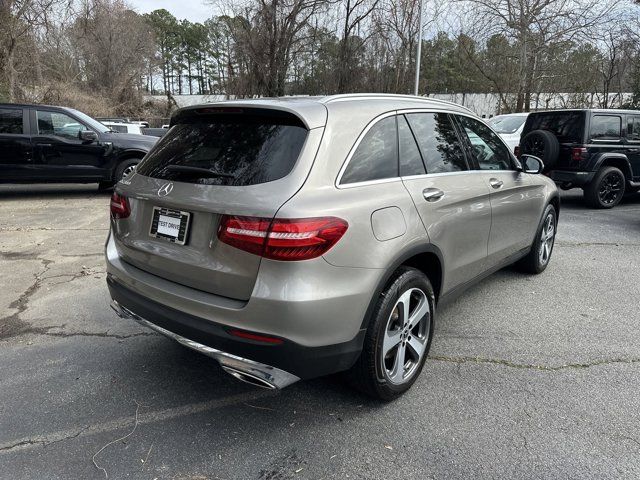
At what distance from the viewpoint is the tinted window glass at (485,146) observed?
3.80m

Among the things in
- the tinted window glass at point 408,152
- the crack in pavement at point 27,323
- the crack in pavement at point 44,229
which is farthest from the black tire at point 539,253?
the crack in pavement at point 44,229

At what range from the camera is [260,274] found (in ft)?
7.39

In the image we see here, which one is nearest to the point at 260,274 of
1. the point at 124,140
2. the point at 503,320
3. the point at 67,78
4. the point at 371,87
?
the point at 503,320

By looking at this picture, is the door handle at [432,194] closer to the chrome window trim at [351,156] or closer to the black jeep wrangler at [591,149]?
the chrome window trim at [351,156]

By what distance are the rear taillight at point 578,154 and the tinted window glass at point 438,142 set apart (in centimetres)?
606

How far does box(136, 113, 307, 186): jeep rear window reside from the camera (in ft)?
7.95

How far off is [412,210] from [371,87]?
972 inches

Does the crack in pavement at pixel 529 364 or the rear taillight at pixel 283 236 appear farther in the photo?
the crack in pavement at pixel 529 364

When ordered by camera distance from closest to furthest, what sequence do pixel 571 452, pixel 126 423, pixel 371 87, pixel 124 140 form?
pixel 571 452
pixel 126 423
pixel 124 140
pixel 371 87

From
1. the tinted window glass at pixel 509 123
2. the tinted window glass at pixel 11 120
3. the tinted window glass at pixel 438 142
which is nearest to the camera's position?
the tinted window glass at pixel 438 142

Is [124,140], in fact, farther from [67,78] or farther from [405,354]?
[67,78]

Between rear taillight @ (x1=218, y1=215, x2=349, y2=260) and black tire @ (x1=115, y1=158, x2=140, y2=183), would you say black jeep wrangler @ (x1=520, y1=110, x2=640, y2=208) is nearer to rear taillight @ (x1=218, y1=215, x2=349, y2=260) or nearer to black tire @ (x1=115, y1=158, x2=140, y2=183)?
rear taillight @ (x1=218, y1=215, x2=349, y2=260)

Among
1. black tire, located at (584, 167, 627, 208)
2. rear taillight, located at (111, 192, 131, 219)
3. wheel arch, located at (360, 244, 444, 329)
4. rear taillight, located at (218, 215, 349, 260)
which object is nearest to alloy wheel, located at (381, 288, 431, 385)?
wheel arch, located at (360, 244, 444, 329)

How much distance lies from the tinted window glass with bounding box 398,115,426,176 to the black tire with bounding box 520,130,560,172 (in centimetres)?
637
